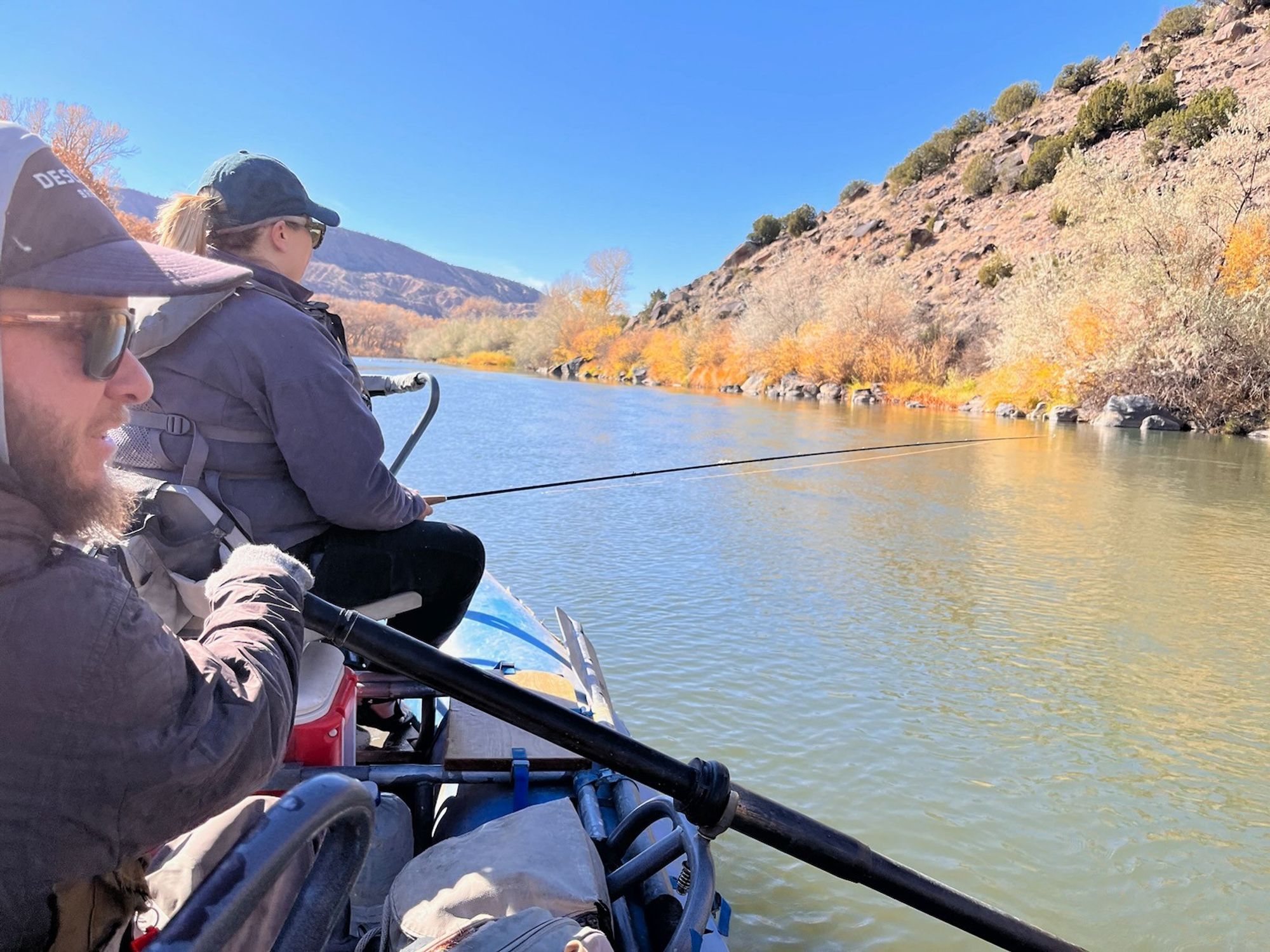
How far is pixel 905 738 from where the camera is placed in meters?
3.97

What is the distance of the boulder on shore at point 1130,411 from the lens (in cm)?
1828

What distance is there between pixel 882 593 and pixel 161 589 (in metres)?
4.92

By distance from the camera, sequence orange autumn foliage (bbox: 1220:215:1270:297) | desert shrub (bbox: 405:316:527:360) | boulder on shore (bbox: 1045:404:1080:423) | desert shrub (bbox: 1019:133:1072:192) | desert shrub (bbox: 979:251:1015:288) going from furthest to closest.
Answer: desert shrub (bbox: 405:316:527:360) < desert shrub (bbox: 1019:133:1072:192) < desert shrub (bbox: 979:251:1015:288) < boulder on shore (bbox: 1045:404:1080:423) < orange autumn foliage (bbox: 1220:215:1270:297)

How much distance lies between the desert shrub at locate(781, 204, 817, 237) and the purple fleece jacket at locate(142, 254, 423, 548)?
205ft

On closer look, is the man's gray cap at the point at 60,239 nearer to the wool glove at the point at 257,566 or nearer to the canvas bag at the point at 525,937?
the wool glove at the point at 257,566

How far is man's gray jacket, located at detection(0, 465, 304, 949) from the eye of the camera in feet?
2.60

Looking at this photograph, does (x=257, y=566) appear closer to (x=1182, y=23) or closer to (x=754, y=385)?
(x=754, y=385)

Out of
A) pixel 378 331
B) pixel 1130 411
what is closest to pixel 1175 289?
pixel 1130 411

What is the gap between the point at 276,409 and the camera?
2.02 m

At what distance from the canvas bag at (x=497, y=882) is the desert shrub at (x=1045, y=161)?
4419cm

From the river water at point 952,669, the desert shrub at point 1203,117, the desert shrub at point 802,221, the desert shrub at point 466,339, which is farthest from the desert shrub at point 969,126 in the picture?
the river water at point 952,669

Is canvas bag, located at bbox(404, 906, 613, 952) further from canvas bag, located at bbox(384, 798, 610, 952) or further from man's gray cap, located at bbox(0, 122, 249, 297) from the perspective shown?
man's gray cap, located at bbox(0, 122, 249, 297)

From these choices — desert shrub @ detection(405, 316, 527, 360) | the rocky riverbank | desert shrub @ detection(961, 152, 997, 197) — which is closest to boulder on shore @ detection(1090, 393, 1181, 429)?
the rocky riverbank

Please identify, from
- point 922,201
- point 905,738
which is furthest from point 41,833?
point 922,201
